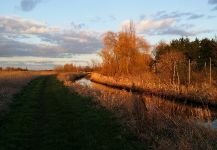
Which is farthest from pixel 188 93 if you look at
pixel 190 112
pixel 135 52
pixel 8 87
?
pixel 135 52

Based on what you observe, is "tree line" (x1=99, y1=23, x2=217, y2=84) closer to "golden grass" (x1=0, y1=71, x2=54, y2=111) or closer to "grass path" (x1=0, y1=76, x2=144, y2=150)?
"golden grass" (x1=0, y1=71, x2=54, y2=111)

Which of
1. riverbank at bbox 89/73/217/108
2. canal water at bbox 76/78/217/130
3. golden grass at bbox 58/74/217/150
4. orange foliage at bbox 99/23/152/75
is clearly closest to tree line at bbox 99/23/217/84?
orange foliage at bbox 99/23/152/75

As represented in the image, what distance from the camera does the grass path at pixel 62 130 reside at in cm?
1073

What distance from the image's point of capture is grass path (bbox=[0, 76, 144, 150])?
10.7 m

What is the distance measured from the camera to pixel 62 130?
12992 millimetres

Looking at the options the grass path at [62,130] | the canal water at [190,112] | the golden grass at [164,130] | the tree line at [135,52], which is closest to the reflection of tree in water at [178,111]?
the canal water at [190,112]

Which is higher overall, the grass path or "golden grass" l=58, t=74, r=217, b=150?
"golden grass" l=58, t=74, r=217, b=150

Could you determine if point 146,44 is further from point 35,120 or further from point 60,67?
point 60,67

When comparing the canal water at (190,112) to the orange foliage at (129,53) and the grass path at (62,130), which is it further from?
the orange foliage at (129,53)

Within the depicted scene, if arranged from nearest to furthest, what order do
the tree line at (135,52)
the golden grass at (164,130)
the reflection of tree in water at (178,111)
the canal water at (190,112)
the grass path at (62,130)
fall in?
1. the golden grass at (164,130)
2. the grass path at (62,130)
3. the canal water at (190,112)
4. the reflection of tree in water at (178,111)
5. the tree line at (135,52)

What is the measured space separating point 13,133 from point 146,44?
4416cm

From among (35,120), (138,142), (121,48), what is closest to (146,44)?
(121,48)

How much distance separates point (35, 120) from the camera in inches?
594

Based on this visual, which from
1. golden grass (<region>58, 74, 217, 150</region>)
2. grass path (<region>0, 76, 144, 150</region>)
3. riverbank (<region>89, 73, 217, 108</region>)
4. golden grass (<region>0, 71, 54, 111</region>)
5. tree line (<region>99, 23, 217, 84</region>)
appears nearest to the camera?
golden grass (<region>58, 74, 217, 150</region>)
